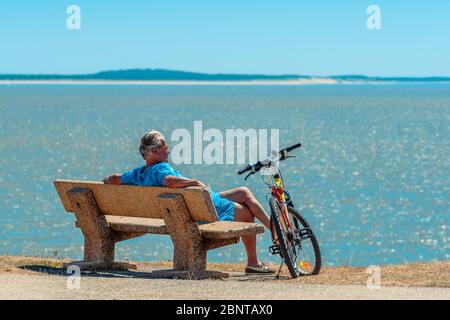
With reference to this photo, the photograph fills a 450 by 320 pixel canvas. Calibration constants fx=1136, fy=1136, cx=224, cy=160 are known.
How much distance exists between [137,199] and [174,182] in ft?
1.34

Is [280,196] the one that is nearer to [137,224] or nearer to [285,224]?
[285,224]

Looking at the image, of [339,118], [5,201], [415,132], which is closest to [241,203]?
[5,201]

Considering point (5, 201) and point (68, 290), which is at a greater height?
point (68, 290)

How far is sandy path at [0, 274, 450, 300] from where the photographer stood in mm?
8219

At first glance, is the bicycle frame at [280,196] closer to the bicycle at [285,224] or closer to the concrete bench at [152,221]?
the bicycle at [285,224]

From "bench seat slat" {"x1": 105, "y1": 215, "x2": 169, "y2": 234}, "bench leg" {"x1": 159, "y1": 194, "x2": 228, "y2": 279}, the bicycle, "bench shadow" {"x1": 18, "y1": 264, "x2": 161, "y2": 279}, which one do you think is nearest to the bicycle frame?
the bicycle

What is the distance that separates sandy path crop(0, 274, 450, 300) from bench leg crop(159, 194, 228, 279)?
1.90 ft

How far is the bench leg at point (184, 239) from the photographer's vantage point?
382 inches

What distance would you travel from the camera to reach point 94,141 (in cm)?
6656

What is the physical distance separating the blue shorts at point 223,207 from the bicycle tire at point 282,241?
38cm

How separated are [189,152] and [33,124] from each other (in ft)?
102

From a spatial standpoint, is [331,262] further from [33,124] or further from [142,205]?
[33,124]

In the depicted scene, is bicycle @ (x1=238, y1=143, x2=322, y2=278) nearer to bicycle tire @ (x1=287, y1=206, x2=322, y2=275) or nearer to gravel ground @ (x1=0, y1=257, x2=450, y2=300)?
bicycle tire @ (x1=287, y1=206, x2=322, y2=275)

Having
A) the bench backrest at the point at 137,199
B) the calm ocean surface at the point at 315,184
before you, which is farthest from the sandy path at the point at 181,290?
the calm ocean surface at the point at 315,184
